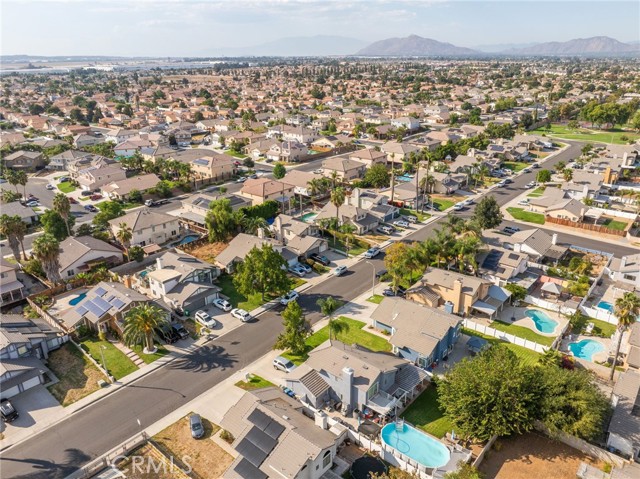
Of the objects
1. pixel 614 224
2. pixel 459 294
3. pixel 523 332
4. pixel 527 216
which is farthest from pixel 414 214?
pixel 523 332

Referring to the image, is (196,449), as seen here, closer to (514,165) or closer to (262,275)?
(262,275)

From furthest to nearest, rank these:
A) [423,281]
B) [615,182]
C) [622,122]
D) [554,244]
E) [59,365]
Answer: [622,122] → [615,182] → [554,244] → [423,281] → [59,365]

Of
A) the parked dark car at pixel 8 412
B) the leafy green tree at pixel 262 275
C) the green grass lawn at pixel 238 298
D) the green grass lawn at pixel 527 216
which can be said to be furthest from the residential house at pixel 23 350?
the green grass lawn at pixel 527 216

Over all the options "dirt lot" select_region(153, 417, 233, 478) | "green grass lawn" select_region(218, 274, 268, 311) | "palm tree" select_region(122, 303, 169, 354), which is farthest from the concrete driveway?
"green grass lawn" select_region(218, 274, 268, 311)

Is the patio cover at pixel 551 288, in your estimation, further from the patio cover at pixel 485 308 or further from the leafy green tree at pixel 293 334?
the leafy green tree at pixel 293 334

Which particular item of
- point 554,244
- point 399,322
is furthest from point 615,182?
point 399,322

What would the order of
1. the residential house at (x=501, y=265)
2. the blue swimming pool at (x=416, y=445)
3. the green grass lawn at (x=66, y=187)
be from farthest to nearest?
the green grass lawn at (x=66, y=187)
the residential house at (x=501, y=265)
the blue swimming pool at (x=416, y=445)

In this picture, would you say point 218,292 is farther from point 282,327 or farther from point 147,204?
point 147,204

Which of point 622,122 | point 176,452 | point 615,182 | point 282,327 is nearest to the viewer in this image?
point 176,452
